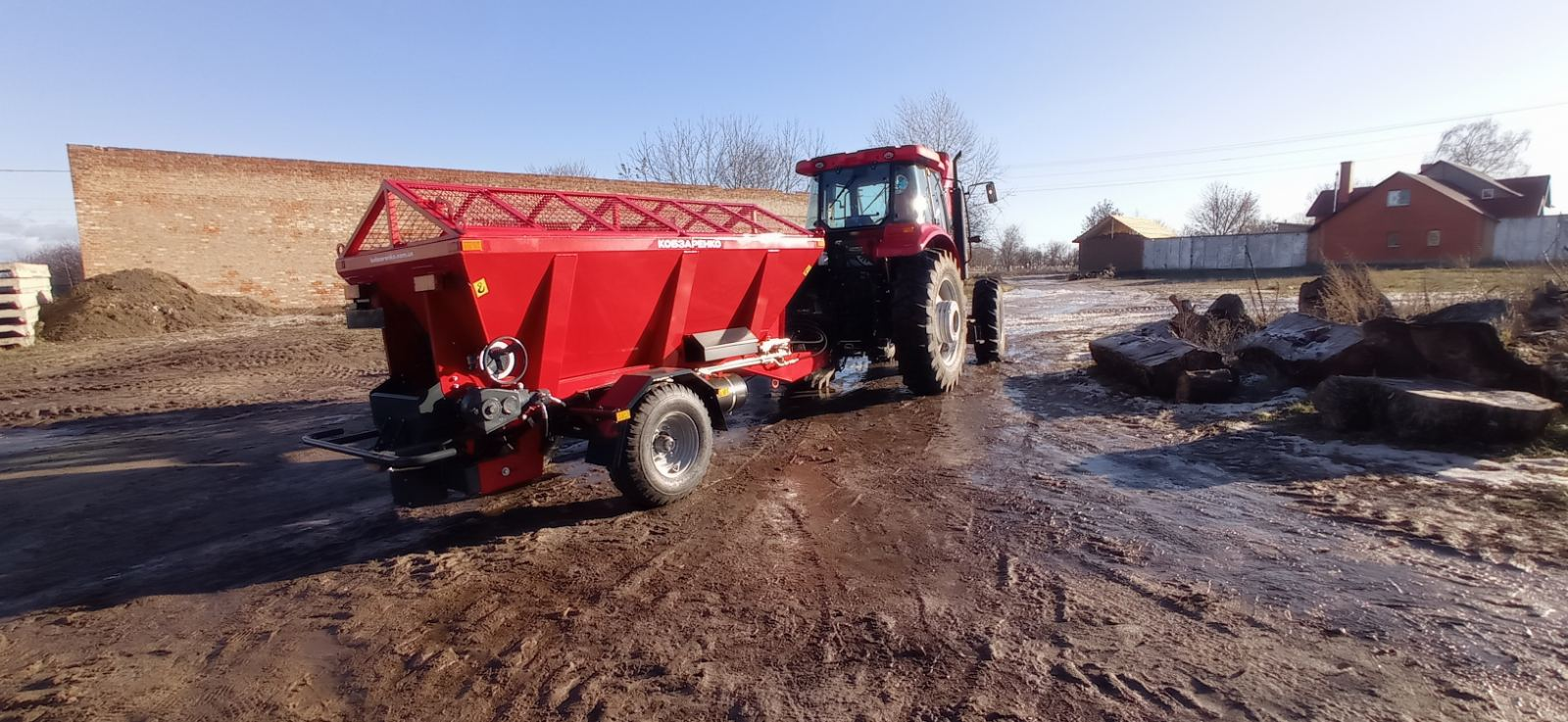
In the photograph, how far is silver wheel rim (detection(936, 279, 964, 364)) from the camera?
7.96m

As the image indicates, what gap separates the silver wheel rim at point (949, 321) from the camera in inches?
313

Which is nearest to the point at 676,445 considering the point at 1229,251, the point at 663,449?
the point at 663,449

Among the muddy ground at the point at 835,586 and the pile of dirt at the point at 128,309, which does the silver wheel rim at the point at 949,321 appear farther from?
the pile of dirt at the point at 128,309

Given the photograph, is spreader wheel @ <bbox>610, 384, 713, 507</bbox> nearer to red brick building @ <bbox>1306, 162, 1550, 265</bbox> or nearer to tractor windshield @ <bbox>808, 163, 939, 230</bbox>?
tractor windshield @ <bbox>808, 163, 939, 230</bbox>

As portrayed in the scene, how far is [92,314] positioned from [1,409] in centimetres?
775

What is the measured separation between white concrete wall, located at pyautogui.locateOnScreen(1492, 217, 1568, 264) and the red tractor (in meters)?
34.9

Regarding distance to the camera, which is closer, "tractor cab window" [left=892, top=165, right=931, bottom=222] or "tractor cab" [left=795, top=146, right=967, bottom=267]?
"tractor cab" [left=795, top=146, right=967, bottom=267]

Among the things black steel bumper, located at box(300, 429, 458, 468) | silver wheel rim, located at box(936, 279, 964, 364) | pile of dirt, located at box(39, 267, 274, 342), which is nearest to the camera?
black steel bumper, located at box(300, 429, 458, 468)

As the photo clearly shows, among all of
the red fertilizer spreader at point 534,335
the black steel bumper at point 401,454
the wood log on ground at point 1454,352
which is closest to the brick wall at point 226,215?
the red fertilizer spreader at point 534,335

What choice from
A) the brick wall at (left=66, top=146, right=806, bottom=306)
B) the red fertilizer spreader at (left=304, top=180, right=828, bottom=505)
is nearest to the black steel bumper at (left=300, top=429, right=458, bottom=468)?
the red fertilizer spreader at (left=304, top=180, right=828, bottom=505)

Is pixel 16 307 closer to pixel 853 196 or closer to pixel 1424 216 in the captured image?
pixel 853 196

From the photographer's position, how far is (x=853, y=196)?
8.17 meters

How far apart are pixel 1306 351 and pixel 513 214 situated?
23.7ft

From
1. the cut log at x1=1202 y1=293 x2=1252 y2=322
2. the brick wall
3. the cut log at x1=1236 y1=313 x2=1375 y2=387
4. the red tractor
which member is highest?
the brick wall
